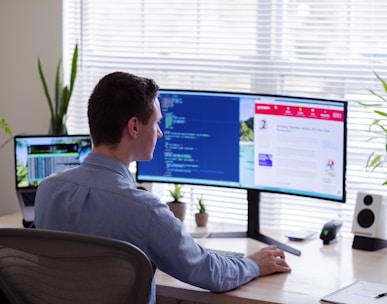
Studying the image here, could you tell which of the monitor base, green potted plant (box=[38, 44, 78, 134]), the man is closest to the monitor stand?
the monitor base

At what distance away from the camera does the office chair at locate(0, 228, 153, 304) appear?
211 cm

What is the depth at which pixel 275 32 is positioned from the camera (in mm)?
3703

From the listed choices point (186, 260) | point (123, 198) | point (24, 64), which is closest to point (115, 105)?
point (123, 198)

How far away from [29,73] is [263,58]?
3.88 feet

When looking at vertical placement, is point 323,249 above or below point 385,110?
below

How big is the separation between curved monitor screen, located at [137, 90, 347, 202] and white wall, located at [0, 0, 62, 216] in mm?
1017

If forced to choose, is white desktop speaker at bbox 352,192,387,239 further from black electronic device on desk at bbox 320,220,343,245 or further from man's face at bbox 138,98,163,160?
man's face at bbox 138,98,163,160

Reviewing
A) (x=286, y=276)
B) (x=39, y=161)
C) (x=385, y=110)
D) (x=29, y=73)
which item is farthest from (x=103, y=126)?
(x=29, y=73)

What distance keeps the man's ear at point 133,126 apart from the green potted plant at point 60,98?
1.53 m

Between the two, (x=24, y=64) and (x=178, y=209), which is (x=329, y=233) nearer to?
(x=178, y=209)

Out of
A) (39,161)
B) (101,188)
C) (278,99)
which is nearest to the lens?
(101,188)

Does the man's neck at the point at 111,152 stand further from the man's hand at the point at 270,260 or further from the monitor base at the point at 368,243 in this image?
the monitor base at the point at 368,243

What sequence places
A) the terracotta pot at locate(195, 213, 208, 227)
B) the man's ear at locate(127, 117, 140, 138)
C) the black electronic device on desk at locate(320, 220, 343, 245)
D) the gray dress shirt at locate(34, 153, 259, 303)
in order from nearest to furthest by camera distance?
the gray dress shirt at locate(34, 153, 259, 303)
the man's ear at locate(127, 117, 140, 138)
the black electronic device on desk at locate(320, 220, 343, 245)
the terracotta pot at locate(195, 213, 208, 227)

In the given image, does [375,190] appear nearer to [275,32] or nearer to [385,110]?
[385,110]
